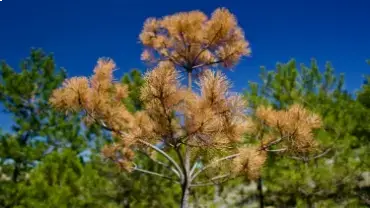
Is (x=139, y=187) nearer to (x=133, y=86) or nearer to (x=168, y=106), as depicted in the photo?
(x=133, y=86)

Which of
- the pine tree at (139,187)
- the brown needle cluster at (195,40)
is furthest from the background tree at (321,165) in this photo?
the brown needle cluster at (195,40)

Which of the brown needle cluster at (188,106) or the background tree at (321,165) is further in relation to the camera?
the background tree at (321,165)

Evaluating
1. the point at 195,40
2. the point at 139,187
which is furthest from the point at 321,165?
the point at 195,40

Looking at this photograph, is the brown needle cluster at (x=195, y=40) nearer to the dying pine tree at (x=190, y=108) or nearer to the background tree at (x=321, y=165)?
the dying pine tree at (x=190, y=108)

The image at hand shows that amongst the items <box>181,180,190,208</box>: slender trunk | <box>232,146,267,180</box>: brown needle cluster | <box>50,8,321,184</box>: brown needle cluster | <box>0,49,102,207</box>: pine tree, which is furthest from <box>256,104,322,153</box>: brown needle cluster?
<box>0,49,102,207</box>: pine tree

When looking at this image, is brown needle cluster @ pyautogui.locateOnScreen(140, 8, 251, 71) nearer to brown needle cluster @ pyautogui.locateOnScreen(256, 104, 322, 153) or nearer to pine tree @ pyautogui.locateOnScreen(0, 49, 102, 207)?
brown needle cluster @ pyautogui.locateOnScreen(256, 104, 322, 153)

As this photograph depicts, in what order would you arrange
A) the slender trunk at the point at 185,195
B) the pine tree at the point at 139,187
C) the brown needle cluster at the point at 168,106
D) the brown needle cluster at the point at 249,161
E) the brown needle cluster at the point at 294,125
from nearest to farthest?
1. the brown needle cluster at the point at 168,106
2. the brown needle cluster at the point at 294,125
3. the brown needle cluster at the point at 249,161
4. the slender trunk at the point at 185,195
5. the pine tree at the point at 139,187

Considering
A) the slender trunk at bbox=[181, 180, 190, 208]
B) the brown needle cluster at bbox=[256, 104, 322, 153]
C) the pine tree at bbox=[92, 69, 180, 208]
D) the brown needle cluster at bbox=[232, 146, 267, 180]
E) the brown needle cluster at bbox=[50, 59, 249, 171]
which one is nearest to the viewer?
the brown needle cluster at bbox=[50, 59, 249, 171]

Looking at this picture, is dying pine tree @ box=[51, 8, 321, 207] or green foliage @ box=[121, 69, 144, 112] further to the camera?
green foliage @ box=[121, 69, 144, 112]

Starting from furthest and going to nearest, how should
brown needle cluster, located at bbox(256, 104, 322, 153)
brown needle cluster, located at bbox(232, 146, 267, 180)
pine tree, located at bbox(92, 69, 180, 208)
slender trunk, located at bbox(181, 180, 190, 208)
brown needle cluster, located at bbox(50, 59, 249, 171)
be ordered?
1. pine tree, located at bbox(92, 69, 180, 208)
2. slender trunk, located at bbox(181, 180, 190, 208)
3. brown needle cluster, located at bbox(232, 146, 267, 180)
4. brown needle cluster, located at bbox(256, 104, 322, 153)
5. brown needle cluster, located at bbox(50, 59, 249, 171)
